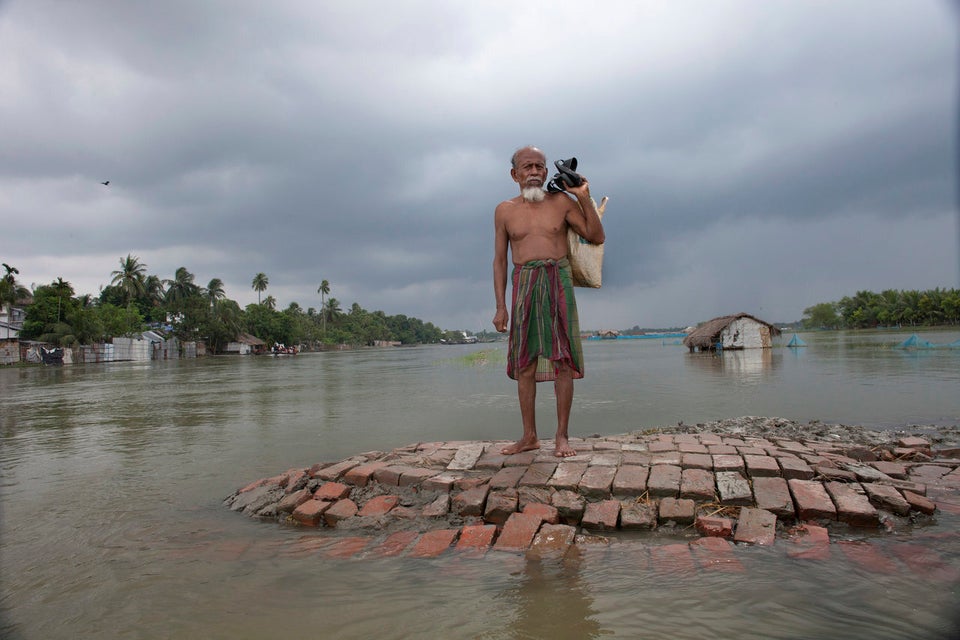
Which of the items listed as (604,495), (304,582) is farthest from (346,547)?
(604,495)

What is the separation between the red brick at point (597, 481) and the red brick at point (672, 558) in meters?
0.58

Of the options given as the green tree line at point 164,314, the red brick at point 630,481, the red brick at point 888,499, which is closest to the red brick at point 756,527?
the red brick at point 630,481

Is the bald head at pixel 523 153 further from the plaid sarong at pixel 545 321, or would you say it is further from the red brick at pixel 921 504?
the red brick at pixel 921 504

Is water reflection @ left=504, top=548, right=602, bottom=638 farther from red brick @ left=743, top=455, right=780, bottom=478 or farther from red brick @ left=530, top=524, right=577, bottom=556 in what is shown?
red brick @ left=743, top=455, right=780, bottom=478

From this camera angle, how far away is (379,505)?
3.44 metres

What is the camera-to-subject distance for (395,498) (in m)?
3.52

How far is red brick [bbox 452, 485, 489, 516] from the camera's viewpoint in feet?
10.6

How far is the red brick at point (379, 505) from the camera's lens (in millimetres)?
3379

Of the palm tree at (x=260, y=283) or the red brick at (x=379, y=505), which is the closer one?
the red brick at (x=379, y=505)

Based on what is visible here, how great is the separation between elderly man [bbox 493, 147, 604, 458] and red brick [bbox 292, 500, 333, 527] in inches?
54.8

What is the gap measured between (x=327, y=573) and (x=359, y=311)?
112 meters

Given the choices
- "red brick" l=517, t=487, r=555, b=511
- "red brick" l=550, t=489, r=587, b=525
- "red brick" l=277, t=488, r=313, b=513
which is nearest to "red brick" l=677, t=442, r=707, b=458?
"red brick" l=550, t=489, r=587, b=525

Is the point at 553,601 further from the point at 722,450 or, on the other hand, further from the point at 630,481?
the point at 722,450

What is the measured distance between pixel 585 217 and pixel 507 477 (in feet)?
6.82
